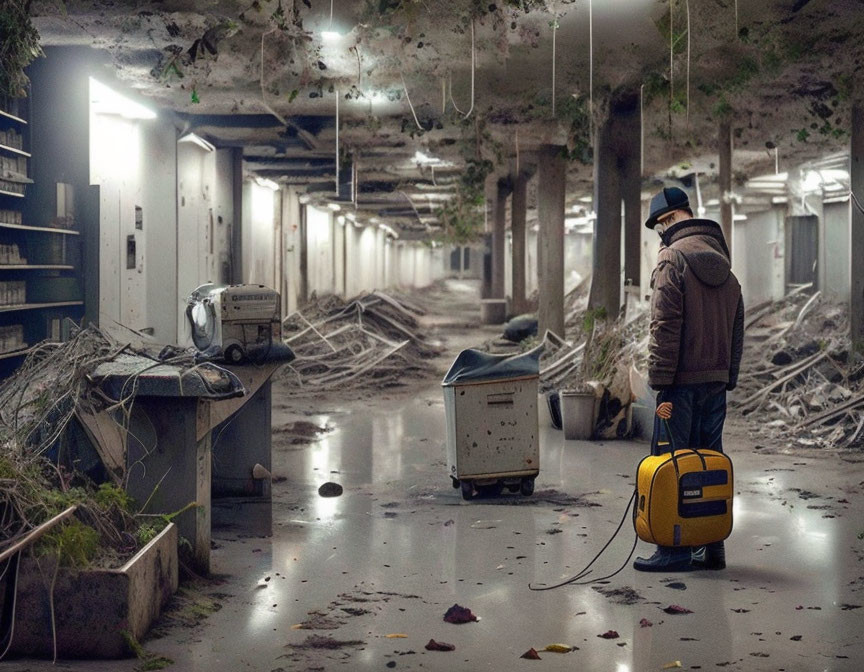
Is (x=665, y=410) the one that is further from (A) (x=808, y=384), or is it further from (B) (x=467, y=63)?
(A) (x=808, y=384)

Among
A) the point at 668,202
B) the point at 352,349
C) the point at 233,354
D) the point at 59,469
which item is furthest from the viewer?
the point at 352,349

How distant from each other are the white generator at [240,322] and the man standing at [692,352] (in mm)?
2172

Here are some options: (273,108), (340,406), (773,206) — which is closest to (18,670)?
(340,406)

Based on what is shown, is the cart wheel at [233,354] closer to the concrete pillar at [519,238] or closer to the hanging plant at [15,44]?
the hanging plant at [15,44]

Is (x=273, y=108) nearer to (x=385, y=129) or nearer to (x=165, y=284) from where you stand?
(x=385, y=129)

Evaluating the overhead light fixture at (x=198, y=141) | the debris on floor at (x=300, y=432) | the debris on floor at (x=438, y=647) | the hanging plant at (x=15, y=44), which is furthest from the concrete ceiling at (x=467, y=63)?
the debris on floor at (x=438, y=647)

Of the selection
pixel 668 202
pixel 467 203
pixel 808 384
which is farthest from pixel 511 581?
pixel 467 203

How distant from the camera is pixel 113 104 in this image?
970 centimetres

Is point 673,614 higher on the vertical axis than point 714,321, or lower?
lower

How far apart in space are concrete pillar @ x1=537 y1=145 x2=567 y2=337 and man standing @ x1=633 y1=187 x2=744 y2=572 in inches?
407

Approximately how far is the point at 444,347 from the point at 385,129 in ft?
21.0

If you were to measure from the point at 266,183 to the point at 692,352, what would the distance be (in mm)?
14336

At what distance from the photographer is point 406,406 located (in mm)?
10953

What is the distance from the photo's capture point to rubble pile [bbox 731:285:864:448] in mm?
8500
